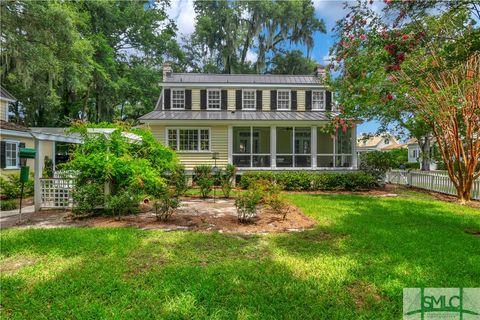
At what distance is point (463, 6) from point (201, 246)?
6481mm

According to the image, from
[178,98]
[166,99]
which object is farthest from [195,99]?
[166,99]

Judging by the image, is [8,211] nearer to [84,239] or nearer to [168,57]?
[84,239]

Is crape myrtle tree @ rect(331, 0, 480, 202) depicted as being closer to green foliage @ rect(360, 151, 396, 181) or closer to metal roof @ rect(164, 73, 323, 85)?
green foliage @ rect(360, 151, 396, 181)

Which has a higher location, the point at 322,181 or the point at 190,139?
the point at 190,139

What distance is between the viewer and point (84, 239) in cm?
514

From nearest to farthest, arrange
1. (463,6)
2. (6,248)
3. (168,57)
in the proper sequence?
1. (6,248)
2. (463,6)
3. (168,57)

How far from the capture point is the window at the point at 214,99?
17.3 m

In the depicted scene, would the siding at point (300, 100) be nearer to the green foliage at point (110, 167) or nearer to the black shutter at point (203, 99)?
the black shutter at point (203, 99)

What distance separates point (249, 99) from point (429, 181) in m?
10.7

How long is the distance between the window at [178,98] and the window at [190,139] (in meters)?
2.36

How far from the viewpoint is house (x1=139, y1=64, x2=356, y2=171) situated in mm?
15297

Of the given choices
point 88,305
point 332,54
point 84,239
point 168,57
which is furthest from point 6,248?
point 168,57

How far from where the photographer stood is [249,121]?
14945 mm

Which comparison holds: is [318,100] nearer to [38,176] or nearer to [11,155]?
[38,176]
